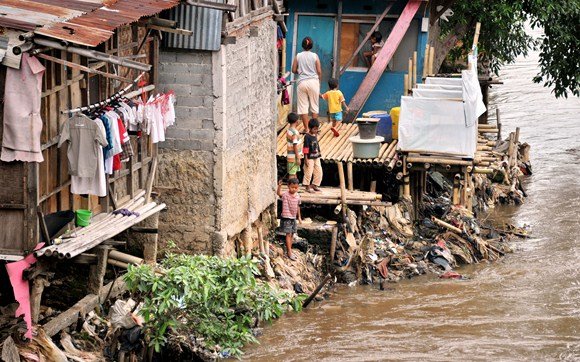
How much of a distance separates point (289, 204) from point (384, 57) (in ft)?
16.4

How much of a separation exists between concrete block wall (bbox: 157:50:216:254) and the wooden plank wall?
2.24ft

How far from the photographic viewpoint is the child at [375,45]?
20.7 m

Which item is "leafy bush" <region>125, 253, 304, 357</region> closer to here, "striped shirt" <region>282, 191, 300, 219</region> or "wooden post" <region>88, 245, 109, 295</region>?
"wooden post" <region>88, 245, 109, 295</region>

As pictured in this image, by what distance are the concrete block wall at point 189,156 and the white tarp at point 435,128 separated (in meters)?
4.42

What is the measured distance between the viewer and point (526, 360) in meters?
14.1

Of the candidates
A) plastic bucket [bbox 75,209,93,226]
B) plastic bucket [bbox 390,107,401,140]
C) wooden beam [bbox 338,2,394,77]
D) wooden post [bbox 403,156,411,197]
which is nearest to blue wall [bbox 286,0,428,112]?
wooden beam [bbox 338,2,394,77]

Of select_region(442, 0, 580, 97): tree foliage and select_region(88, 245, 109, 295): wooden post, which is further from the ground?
select_region(442, 0, 580, 97): tree foliage

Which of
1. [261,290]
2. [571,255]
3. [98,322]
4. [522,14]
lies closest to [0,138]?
[98,322]

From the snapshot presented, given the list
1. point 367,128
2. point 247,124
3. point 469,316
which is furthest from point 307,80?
point 469,316

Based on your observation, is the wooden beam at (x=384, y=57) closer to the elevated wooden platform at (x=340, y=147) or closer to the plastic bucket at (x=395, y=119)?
the elevated wooden platform at (x=340, y=147)

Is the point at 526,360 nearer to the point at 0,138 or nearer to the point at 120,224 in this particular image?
the point at 120,224

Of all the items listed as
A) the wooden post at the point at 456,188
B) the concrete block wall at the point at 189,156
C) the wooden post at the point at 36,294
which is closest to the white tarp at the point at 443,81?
the wooden post at the point at 456,188

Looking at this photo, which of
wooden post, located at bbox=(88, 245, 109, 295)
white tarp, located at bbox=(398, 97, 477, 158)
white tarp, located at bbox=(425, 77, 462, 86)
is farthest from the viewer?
white tarp, located at bbox=(425, 77, 462, 86)

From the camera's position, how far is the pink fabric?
10.8m
